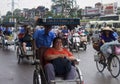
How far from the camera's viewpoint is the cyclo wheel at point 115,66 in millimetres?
11500

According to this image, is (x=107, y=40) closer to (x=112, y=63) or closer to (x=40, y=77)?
(x=112, y=63)

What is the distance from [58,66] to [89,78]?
3675 millimetres

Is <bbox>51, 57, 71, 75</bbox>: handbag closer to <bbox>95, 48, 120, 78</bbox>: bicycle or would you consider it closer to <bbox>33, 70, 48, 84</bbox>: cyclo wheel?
<bbox>33, 70, 48, 84</bbox>: cyclo wheel

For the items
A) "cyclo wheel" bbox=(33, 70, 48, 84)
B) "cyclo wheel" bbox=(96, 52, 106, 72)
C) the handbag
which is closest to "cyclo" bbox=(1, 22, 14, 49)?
"cyclo wheel" bbox=(96, 52, 106, 72)

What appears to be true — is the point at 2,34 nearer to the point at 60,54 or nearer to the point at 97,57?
the point at 97,57

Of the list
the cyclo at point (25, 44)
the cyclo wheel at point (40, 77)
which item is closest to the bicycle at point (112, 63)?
the cyclo wheel at point (40, 77)

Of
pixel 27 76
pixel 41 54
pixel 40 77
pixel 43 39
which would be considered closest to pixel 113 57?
pixel 43 39

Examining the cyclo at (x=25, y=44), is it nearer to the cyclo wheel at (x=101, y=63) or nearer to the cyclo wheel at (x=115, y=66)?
the cyclo wheel at (x=101, y=63)

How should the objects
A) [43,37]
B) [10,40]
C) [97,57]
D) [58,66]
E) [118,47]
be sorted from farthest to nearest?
[10,40] → [97,57] → [118,47] → [43,37] → [58,66]

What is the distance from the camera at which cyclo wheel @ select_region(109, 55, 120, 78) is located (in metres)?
11.5

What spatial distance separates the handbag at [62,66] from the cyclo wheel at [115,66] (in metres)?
3.69

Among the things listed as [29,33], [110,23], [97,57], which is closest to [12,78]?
[97,57]

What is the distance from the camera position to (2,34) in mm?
26281

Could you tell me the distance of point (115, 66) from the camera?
1165 centimetres
